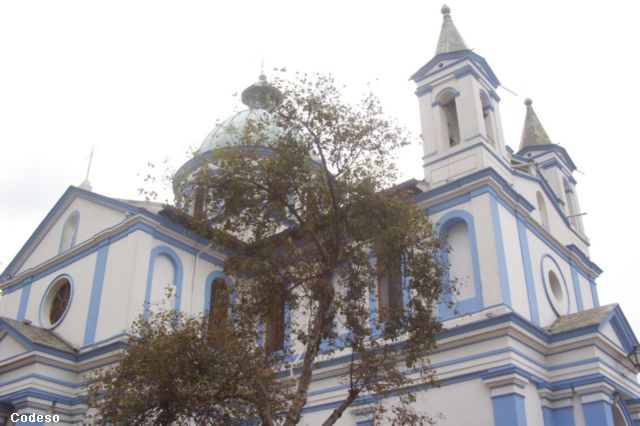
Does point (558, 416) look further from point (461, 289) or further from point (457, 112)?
point (457, 112)

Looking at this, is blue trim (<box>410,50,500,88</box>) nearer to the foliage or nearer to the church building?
the church building

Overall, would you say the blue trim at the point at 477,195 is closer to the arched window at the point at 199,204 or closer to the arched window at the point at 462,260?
the arched window at the point at 462,260

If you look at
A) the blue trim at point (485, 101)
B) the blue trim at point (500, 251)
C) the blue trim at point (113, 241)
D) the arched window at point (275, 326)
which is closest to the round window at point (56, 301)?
the blue trim at point (113, 241)

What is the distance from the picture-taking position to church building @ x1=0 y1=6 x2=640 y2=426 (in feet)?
50.1

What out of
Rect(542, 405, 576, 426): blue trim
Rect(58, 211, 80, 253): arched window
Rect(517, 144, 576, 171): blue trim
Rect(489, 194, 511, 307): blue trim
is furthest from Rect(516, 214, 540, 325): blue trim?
Rect(58, 211, 80, 253): arched window

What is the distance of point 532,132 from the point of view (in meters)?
24.6

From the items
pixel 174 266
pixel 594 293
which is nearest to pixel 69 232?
pixel 174 266

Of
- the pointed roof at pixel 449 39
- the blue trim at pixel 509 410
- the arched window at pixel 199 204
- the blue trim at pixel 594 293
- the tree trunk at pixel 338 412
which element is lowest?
the tree trunk at pixel 338 412

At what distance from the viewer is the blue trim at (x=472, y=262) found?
1595cm

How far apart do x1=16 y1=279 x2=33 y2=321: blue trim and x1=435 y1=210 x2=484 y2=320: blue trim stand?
41.3 feet

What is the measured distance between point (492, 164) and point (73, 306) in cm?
1209

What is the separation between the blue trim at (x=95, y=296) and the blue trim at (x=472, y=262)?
29.6 feet

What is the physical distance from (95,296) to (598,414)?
12829 mm

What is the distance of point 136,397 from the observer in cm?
1005
